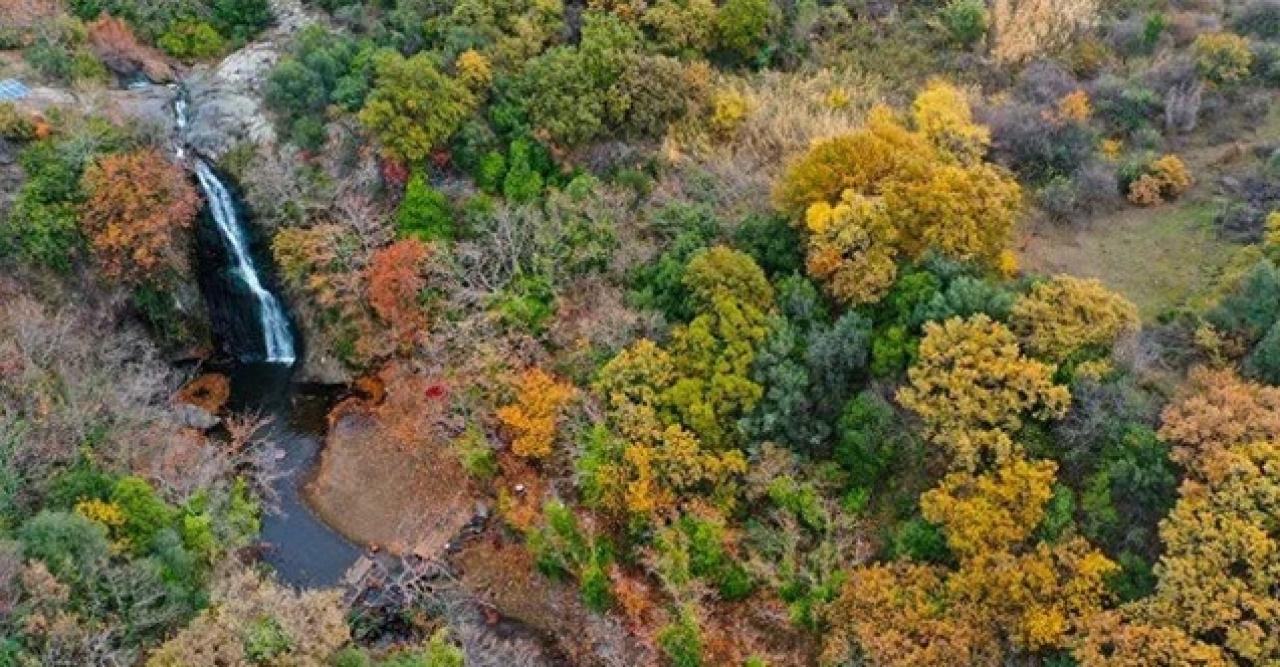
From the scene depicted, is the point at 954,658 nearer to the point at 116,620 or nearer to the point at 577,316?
the point at 577,316

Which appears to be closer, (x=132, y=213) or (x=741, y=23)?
(x=132, y=213)

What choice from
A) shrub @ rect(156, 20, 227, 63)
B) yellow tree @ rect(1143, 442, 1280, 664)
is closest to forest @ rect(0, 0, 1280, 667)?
yellow tree @ rect(1143, 442, 1280, 664)

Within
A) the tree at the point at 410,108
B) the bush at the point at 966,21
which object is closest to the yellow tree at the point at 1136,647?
the bush at the point at 966,21

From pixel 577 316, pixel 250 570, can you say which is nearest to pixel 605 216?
pixel 577 316

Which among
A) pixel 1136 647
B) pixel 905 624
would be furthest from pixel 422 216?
pixel 1136 647

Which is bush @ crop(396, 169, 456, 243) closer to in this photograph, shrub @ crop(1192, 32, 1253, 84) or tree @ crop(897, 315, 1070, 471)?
tree @ crop(897, 315, 1070, 471)

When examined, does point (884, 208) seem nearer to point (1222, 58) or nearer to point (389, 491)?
point (1222, 58)

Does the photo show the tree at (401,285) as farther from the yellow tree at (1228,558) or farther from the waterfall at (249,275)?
the yellow tree at (1228,558)
